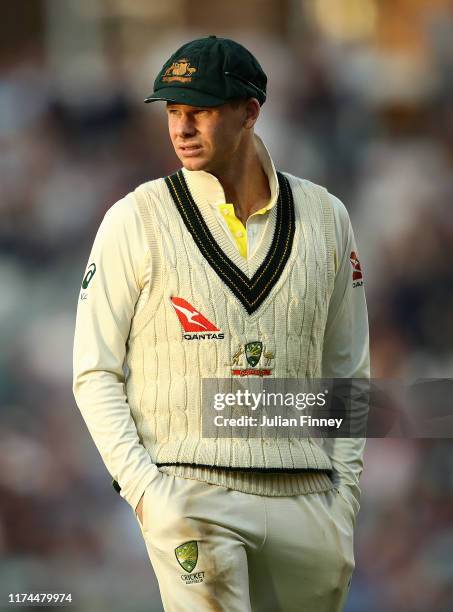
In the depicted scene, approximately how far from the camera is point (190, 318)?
2.67m

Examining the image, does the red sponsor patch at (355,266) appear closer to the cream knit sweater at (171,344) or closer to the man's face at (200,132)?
the cream knit sweater at (171,344)

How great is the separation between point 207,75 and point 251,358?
627 millimetres

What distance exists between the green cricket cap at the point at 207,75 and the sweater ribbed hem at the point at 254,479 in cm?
79

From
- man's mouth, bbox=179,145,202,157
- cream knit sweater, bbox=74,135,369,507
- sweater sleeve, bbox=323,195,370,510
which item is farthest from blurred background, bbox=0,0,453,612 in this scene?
man's mouth, bbox=179,145,202,157

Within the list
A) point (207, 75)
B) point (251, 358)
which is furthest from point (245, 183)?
point (251, 358)

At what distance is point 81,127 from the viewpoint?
5.52 metres

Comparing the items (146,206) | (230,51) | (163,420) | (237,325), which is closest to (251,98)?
(230,51)

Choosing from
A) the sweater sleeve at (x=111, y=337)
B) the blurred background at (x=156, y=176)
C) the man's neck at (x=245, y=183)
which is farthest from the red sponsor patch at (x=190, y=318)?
the blurred background at (x=156, y=176)

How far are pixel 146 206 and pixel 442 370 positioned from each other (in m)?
2.94

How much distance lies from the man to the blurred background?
92.4 inches

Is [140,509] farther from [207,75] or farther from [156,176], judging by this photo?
[156,176]

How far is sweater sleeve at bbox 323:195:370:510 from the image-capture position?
9.55 feet

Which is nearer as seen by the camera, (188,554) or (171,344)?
(188,554)

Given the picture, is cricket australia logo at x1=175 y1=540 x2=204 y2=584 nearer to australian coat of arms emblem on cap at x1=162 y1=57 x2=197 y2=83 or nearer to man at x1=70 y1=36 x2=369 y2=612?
man at x1=70 y1=36 x2=369 y2=612
